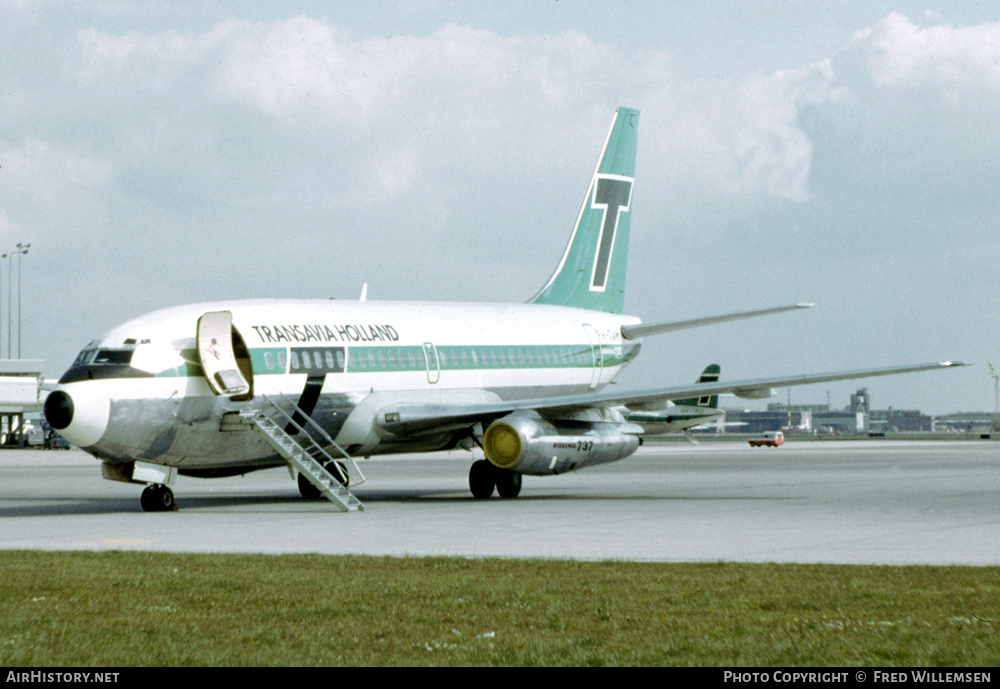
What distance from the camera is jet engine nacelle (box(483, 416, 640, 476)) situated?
26.6m

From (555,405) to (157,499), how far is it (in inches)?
325

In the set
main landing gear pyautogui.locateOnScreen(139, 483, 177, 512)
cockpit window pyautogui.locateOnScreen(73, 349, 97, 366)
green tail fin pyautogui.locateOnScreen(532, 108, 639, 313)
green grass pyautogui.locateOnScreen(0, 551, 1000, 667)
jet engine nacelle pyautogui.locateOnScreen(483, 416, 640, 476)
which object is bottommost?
main landing gear pyautogui.locateOnScreen(139, 483, 177, 512)

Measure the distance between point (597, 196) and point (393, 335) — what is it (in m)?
11.0

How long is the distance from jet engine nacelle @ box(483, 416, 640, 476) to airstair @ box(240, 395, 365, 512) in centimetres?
306

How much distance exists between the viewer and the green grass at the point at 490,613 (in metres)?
8.92

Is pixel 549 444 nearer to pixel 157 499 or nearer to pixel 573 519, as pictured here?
pixel 573 519

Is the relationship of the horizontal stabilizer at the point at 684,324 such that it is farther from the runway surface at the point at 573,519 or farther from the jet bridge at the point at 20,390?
the jet bridge at the point at 20,390

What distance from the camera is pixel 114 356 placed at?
23.7 meters

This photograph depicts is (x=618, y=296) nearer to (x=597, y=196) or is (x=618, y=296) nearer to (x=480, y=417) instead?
(x=597, y=196)

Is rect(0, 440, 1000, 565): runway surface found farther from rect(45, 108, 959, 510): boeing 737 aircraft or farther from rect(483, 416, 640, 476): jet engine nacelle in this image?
rect(45, 108, 959, 510): boeing 737 aircraft

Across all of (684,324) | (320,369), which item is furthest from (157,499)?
(684,324)

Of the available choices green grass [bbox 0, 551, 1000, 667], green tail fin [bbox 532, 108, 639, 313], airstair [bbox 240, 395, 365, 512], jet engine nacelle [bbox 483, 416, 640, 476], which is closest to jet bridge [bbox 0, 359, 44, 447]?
green tail fin [bbox 532, 108, 639, 313]

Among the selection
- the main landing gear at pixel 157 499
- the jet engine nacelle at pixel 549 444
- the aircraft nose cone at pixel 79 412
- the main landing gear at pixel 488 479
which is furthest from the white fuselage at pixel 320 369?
the jet engine nacelle at pixel 549 444

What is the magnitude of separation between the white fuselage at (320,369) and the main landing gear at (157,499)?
55 centimetres
